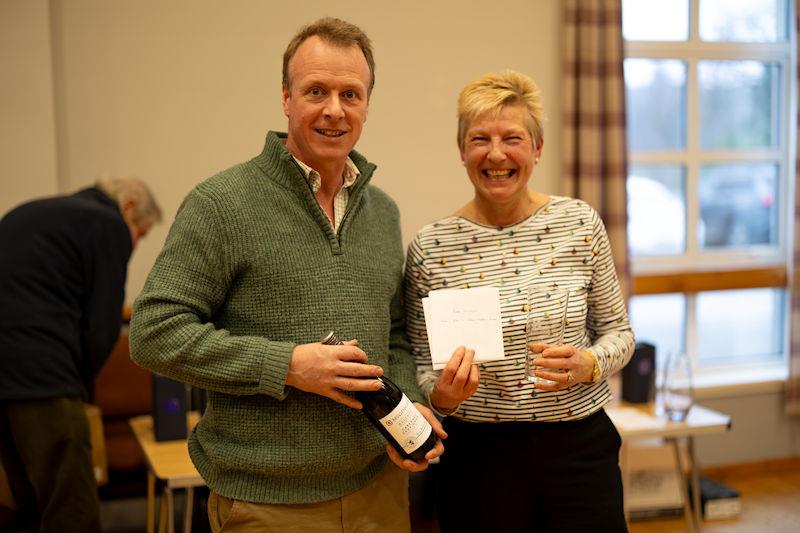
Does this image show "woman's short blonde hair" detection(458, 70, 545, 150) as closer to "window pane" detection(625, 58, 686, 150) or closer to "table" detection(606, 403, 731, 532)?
"table" detection(606, 403, 731, 532)

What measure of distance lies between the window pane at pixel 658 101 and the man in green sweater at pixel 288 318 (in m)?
3.24

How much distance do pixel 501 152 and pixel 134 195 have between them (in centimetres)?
198


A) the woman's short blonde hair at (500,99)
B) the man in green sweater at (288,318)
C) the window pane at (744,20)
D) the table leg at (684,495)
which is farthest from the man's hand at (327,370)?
the window pane at (744,20)

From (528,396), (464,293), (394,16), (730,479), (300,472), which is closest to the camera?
(300,472)

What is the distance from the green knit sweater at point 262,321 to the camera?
57.9 inches

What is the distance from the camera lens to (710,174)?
4.73 metres

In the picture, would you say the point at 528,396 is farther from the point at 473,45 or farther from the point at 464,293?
the point at 473,45

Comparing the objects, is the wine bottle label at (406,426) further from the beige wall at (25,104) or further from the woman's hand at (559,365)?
the beige wall at (25,104)

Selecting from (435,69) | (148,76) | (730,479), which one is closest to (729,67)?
(435,69)

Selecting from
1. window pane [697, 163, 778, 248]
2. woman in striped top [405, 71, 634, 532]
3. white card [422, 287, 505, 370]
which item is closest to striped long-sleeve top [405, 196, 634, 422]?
woman in striped top [405, 71, 634, 532]

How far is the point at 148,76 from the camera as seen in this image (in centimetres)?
380

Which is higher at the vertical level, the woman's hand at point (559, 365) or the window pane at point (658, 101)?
the window pane at point (658, 101)

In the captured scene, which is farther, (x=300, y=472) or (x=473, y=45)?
(x=473, y=45)

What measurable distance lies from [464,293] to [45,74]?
270 cm
